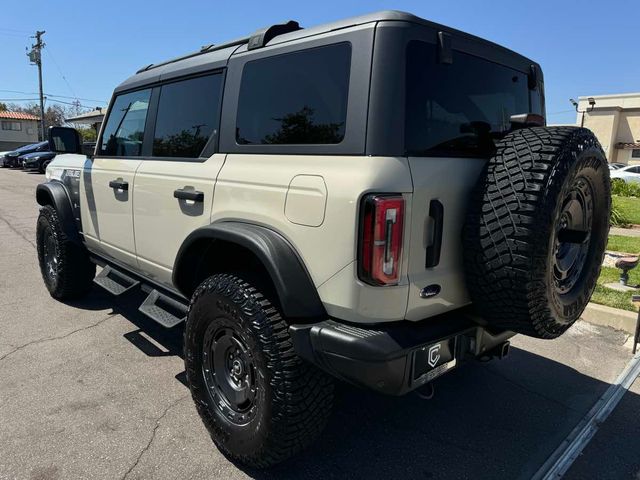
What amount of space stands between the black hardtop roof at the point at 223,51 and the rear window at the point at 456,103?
0.37ft

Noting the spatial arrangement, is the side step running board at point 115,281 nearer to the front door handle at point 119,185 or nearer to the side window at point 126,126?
the front door handle at point 119,185

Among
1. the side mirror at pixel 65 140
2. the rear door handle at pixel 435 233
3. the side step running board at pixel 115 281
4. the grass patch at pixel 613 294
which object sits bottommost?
the grass patch at pixel 613 294

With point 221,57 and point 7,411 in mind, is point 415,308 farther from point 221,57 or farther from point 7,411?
point 7,411

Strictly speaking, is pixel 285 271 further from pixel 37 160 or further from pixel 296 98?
pixel 37 160

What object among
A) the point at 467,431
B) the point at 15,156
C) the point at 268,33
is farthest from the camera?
the point at 15,156

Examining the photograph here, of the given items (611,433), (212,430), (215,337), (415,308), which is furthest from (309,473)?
(611,433)

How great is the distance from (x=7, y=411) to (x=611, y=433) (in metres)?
3.69

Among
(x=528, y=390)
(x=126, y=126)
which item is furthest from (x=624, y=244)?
(x=126, y=126)

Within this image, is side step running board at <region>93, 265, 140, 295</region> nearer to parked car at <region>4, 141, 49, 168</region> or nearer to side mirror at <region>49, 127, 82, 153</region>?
side mirror at <region>49, 127, 82, 153</region>

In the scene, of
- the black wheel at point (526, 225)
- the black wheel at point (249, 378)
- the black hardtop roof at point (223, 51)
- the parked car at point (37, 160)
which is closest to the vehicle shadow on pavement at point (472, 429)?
the black wheel at point (249, 378)

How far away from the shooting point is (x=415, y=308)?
6.90 ft

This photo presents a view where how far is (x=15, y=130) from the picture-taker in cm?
5297

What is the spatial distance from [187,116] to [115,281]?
168 cm

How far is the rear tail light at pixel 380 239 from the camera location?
1.89m
